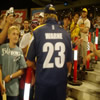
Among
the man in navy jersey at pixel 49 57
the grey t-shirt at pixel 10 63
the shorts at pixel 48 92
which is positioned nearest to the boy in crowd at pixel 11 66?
the grey t-shirt at pixel 10 63

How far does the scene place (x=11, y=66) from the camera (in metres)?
2.37

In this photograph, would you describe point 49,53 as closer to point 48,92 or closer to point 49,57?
point 49,57

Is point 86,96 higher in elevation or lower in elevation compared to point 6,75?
lower

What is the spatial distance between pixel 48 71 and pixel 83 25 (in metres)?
3.63

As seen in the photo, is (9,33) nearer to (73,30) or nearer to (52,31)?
(52,31)

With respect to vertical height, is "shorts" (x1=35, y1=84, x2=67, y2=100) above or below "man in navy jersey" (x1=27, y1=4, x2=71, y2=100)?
below

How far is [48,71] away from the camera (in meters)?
2.07

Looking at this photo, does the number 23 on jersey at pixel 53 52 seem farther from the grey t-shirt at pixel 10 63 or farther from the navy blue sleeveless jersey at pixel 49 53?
the grey t-shirt at pixel 10 63

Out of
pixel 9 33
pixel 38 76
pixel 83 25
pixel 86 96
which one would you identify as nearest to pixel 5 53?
pixel 9 33

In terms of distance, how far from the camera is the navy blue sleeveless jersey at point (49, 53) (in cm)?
206

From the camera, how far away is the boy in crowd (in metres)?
2.36

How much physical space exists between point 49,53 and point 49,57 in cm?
6

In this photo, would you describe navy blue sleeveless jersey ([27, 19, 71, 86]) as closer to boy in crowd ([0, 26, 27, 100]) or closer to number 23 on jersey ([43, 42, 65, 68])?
number 23 on jersey ([43, 42, 65, 68])

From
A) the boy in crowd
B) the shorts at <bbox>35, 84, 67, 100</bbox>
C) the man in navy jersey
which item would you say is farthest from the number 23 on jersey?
the boy in crowd
